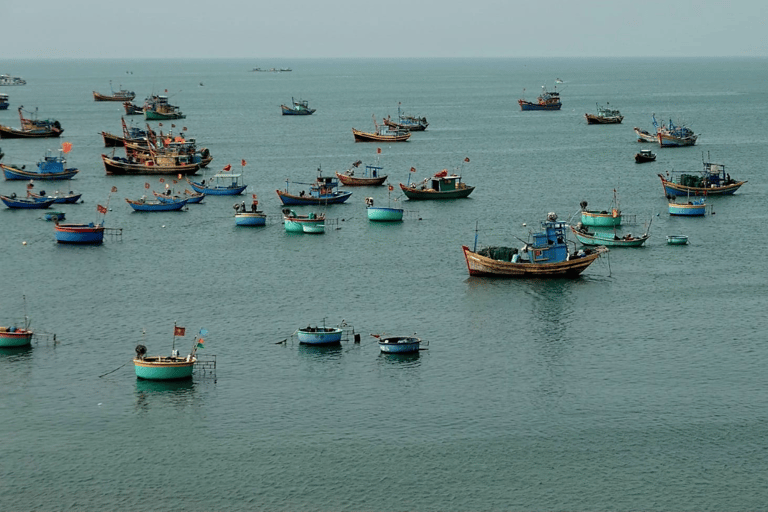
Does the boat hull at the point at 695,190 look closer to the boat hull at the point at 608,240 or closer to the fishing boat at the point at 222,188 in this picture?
the boat hull at the point at 608,240

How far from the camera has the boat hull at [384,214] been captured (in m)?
125

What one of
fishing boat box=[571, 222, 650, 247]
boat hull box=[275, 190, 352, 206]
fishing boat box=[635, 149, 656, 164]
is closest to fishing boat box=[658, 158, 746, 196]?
fishing boat box=[571, 222, 650, 247]

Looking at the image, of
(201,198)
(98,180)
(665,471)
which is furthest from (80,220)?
(665,471)

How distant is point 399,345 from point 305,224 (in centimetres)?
4501

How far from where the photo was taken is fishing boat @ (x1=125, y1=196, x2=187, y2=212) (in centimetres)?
13312

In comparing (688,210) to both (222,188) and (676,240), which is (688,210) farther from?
(222,188)

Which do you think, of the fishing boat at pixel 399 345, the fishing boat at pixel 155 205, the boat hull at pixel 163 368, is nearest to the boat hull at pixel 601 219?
the fishing boat at pixel 399 345

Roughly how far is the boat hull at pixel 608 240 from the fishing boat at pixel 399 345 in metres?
38.0

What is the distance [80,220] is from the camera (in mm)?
128750

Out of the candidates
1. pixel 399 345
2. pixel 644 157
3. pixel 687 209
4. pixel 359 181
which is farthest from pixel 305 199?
pixel 644 157

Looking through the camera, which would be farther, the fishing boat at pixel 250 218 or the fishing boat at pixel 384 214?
the fishing boat at pixel 384 214

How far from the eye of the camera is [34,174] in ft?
518

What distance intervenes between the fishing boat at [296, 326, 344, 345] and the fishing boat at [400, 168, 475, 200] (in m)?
62.2

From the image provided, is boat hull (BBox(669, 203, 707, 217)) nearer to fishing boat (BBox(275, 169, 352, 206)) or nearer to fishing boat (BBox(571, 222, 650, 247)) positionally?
fishing boat (BBox(571, 222, 650, 247))
